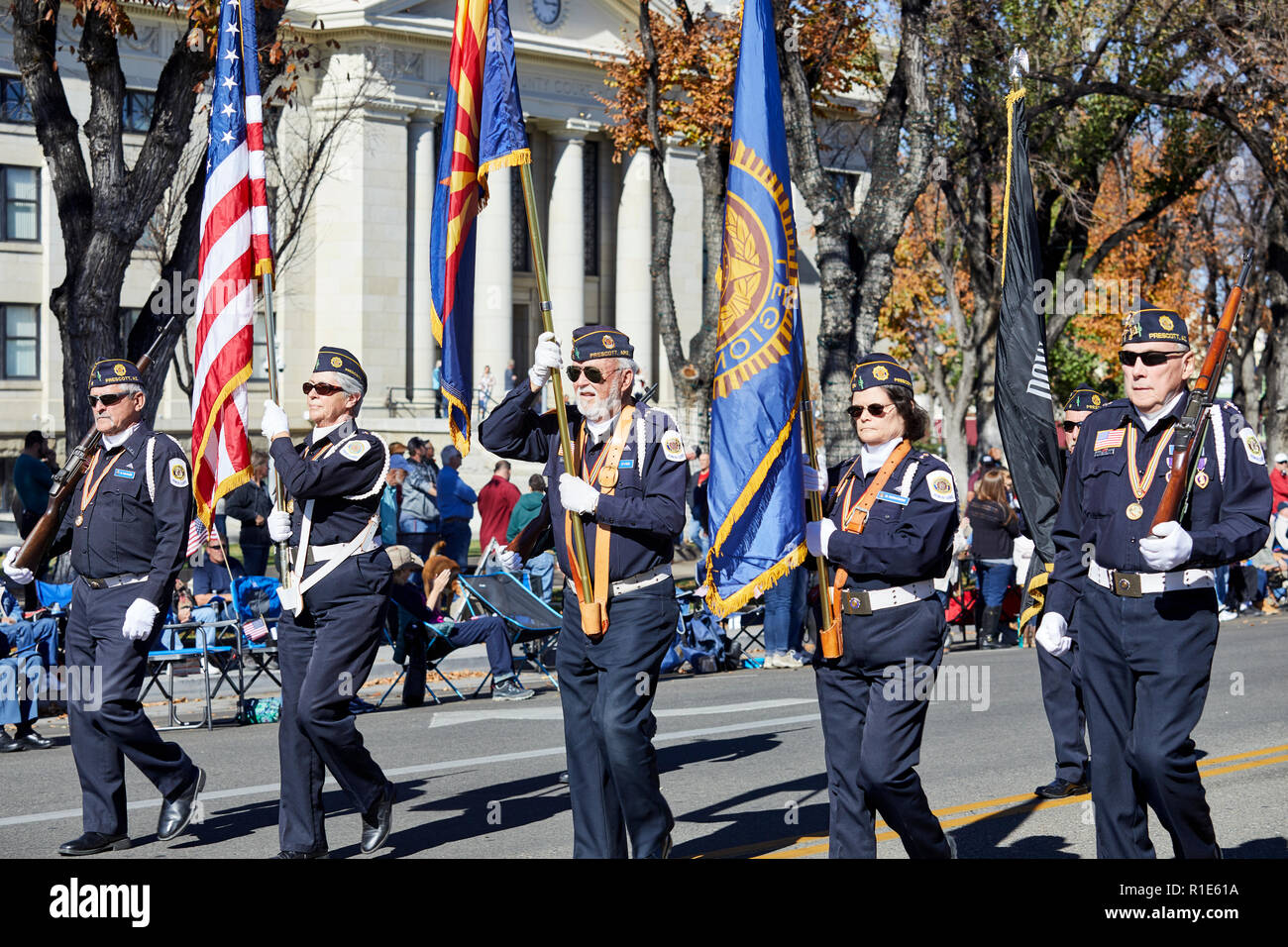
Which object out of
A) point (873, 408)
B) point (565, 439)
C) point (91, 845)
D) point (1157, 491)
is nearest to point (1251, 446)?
point (1157, 491)

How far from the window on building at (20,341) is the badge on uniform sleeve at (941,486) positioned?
35.7m

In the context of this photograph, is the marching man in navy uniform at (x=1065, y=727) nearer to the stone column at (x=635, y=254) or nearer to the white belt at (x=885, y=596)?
the white belt at (x=885, y=596)

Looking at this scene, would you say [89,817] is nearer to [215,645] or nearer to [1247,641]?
[215,645]

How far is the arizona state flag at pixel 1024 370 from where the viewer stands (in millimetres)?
8523

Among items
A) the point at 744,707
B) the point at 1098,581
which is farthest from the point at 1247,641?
the point at 1098,581

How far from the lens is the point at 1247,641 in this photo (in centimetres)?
1688

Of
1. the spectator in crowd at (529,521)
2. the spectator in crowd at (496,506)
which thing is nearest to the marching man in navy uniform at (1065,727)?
the spectator in crowd at (529,521)

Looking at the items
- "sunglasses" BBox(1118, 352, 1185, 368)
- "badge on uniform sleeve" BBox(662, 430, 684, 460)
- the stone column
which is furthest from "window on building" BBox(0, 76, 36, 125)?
"sunglasses" BBox(1118, 352, 1185, 368)

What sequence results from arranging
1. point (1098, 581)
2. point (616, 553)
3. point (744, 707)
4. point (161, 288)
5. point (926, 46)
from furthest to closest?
1. point (926, 46)
2. point (161, 288)
3. point (744, 707)
4. point (616, 553)
5. point (1098, 581)

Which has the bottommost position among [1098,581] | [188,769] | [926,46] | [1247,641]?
[1247,641]

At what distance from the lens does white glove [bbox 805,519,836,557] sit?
6266mm

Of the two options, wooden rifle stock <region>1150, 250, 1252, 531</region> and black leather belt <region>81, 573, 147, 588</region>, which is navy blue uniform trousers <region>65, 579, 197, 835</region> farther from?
wooden rifle stock <region>1150, 250, 1252, 531</region>

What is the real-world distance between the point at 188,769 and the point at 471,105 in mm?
3412

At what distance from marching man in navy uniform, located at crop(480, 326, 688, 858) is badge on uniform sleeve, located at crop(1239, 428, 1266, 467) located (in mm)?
2109
